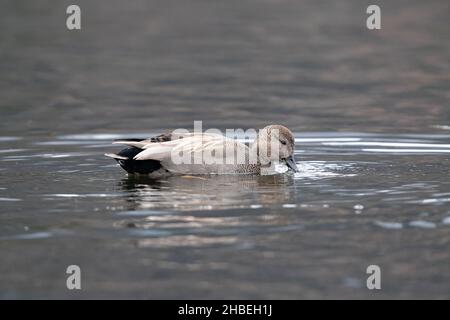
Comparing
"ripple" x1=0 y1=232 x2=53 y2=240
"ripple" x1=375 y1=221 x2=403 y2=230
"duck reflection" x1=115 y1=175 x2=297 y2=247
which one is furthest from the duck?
"ripple" x1=375 y1=221 x2=403 y2=230

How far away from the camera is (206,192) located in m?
10.0

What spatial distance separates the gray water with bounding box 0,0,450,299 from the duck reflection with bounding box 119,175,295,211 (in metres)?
0.03

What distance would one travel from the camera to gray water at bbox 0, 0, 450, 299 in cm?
747

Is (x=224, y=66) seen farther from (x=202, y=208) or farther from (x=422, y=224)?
(x=422, y=224)

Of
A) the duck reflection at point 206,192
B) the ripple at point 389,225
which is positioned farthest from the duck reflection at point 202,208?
the ripple at point 389,225

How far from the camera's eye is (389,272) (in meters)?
7.40

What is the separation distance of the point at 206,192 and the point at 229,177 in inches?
35.1

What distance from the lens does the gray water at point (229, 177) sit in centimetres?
747

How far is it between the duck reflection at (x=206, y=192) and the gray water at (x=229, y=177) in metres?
0.03

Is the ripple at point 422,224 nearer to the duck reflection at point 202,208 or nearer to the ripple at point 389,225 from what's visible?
the ripple at point 389,225

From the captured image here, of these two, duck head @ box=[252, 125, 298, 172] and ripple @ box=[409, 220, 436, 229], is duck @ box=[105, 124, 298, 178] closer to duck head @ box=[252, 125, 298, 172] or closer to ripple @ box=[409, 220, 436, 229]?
duck head @ box=[252, 125, 298, 172]

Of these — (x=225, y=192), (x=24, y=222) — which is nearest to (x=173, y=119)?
(x=225, y=192)

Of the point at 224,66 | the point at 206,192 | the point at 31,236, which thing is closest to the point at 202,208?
the point at 206,192
